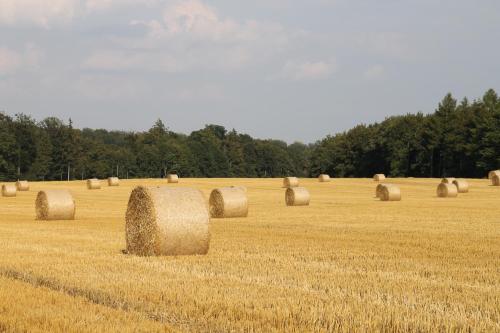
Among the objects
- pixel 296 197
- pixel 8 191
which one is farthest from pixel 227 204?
pixel 8 191

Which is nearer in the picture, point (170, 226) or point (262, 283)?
point (262, 283)

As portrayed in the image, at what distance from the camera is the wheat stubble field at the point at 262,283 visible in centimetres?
859

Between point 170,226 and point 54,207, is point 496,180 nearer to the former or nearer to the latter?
point 54,207

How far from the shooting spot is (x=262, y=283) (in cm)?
1127

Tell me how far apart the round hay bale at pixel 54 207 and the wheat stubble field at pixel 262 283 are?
20.8 feet

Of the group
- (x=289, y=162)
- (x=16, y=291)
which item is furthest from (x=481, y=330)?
(x=289, y=162)

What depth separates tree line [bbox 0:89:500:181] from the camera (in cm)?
9850

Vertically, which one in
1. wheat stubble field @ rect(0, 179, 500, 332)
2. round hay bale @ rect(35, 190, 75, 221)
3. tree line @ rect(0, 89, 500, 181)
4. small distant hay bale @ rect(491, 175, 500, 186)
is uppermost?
tree line @ rect(0, 89, 500, 181)

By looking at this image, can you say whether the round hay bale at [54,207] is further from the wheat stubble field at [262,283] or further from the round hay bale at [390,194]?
the round hay bale at [390,194]

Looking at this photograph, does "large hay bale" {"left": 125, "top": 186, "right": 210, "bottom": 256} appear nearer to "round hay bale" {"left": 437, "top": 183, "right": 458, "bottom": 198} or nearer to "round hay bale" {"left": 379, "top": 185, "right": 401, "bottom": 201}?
"round hay bale" {"left": 379, "top": 185, "right": 401, "bottom": 201}

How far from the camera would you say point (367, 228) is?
22641 mm

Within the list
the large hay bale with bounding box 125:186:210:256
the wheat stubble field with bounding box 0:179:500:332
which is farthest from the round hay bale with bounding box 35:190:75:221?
the large hay bale with bounding box 125:186:210:256

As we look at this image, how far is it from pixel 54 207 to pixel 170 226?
13.1 m

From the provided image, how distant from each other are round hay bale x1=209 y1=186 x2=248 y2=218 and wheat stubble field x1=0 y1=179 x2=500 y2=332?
7251 mm
